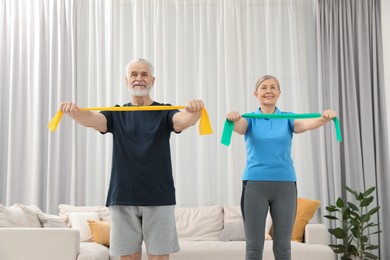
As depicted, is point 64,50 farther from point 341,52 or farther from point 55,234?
point 341,52

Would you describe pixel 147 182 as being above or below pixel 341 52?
below

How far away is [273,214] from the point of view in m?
3.07

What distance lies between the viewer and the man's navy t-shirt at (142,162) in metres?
2.68

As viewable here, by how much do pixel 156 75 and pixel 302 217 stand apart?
2199 mm

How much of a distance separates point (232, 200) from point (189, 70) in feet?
4.79

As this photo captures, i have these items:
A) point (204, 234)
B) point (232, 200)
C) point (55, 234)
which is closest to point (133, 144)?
point (55, 234)

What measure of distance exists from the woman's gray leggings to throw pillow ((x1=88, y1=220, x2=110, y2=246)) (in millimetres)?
1925

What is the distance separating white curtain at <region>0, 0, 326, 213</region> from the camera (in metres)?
5.84

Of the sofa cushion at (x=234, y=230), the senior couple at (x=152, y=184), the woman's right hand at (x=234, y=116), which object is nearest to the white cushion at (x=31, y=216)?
the sofa cushion at (x=234, y=230)

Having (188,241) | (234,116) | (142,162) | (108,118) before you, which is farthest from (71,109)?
(188,241)

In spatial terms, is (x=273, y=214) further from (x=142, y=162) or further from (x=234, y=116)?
(x=142, y=162)

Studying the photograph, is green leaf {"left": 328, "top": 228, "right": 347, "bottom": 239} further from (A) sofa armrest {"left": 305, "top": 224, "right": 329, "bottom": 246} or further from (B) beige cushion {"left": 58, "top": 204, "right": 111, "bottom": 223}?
(B) beige cushion {"left": 58, "top": 204, "right": 111, "bottom": 223}

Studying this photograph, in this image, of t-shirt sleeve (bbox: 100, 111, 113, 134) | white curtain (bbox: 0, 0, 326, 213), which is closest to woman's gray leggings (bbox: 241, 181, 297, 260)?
t-shirt sleeve (bbox: 100, 111, 113, 134)

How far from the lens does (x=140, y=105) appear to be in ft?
9.50
